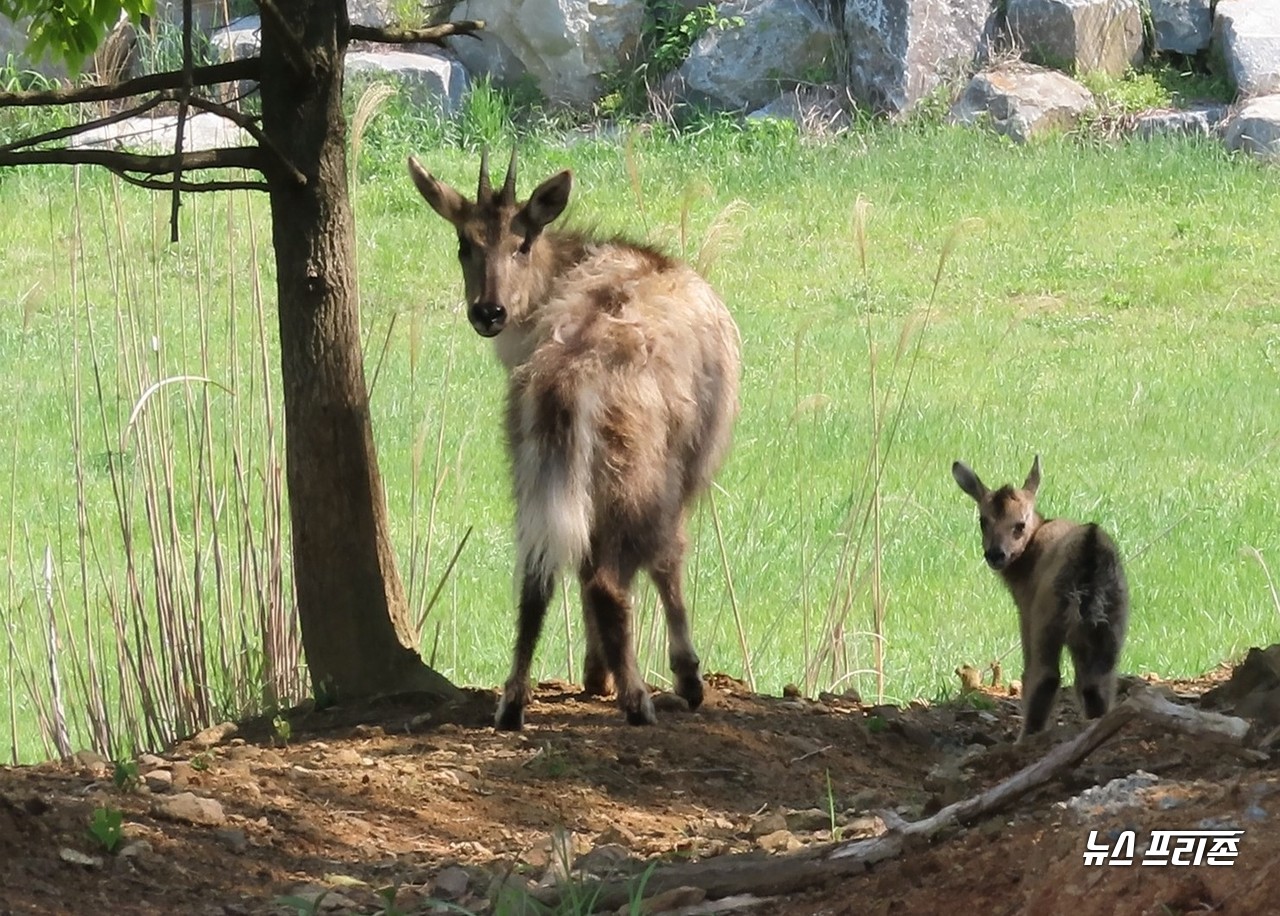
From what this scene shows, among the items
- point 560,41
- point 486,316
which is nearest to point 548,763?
point 486,316

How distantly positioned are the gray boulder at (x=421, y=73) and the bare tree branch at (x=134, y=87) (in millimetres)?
10812

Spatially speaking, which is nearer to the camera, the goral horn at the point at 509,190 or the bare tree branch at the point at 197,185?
the bare tree branch at the point at 197,185

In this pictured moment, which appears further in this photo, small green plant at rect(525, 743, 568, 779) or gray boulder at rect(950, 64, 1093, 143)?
gray boulder at rect(950, 64, 1093, 143)

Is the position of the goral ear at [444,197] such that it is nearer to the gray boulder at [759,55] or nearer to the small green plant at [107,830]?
the small green plant at [107,830]

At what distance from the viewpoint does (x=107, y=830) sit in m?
4.14

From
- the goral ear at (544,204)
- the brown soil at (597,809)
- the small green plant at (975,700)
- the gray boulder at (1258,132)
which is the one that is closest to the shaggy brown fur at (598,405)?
the goral ear at (544,204)

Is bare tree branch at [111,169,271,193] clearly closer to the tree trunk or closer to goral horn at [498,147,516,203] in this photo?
the tree trunk

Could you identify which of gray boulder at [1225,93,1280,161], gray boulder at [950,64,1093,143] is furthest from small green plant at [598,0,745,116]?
gray boulder at [1225,93,1280,161]

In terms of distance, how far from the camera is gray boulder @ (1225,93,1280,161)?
48.7ft

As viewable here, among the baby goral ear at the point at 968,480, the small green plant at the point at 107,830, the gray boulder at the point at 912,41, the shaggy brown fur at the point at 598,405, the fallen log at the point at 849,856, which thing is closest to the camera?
the fallen log at the point at 849,856

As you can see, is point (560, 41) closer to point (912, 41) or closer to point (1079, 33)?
point (912, 41)

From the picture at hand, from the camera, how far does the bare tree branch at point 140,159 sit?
477 cm

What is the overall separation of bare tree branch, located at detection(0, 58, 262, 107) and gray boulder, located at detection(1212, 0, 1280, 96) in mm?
12047

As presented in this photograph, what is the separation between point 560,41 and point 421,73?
1326 mm
